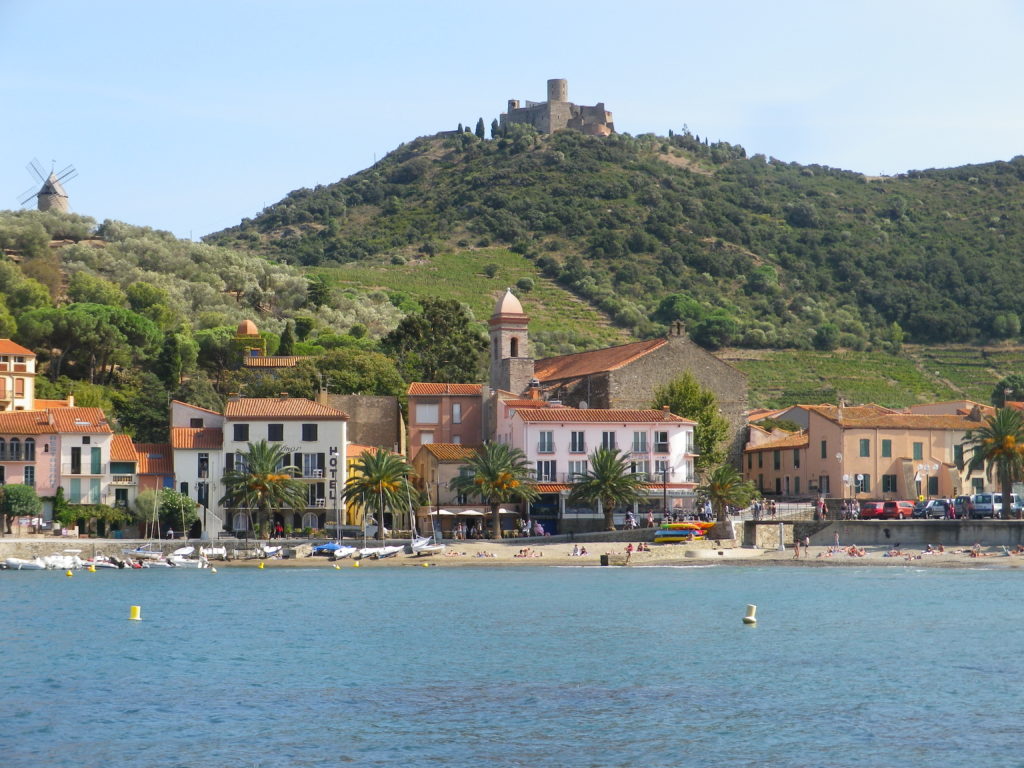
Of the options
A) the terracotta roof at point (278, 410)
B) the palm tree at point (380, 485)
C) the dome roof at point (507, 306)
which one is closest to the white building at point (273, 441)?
the terracotta roof at point (278, 410)

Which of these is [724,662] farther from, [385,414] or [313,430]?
[385,414]

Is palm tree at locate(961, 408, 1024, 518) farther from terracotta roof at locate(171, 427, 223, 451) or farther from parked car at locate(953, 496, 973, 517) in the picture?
terracotta roof at locate(171, 427, 223, 451)

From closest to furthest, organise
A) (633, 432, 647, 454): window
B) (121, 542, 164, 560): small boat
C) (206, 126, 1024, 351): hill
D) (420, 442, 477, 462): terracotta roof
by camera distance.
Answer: (121, 542, 164, 560): small boat, (420, 442, 477, 462): terracotta roof, (633, 432, 647, 454): window, (206, 126, 1024, 351): hill

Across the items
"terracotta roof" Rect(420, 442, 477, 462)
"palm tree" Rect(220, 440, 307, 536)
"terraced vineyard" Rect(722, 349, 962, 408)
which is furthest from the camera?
"terraced vineyard" Rect(722, 349, 962, 408)

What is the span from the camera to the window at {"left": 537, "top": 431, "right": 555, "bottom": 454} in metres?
75.4

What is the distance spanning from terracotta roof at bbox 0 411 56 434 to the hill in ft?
226

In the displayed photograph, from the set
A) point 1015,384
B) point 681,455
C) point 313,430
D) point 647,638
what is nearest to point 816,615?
point 647,638

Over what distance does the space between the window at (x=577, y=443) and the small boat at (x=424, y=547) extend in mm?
10399

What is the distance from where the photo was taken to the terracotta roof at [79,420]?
7362 cm

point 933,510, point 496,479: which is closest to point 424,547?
point 496,479

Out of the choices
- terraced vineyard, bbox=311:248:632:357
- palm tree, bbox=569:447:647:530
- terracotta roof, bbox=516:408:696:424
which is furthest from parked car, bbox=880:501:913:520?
terraced vineyard, bbox=311:248:632:357

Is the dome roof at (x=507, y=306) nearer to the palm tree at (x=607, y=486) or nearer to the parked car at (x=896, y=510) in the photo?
the palm tree at (x=607, y=486)

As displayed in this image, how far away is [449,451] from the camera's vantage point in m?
76.9

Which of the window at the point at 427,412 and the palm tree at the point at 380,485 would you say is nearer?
the palm tree at the point at 380,485
